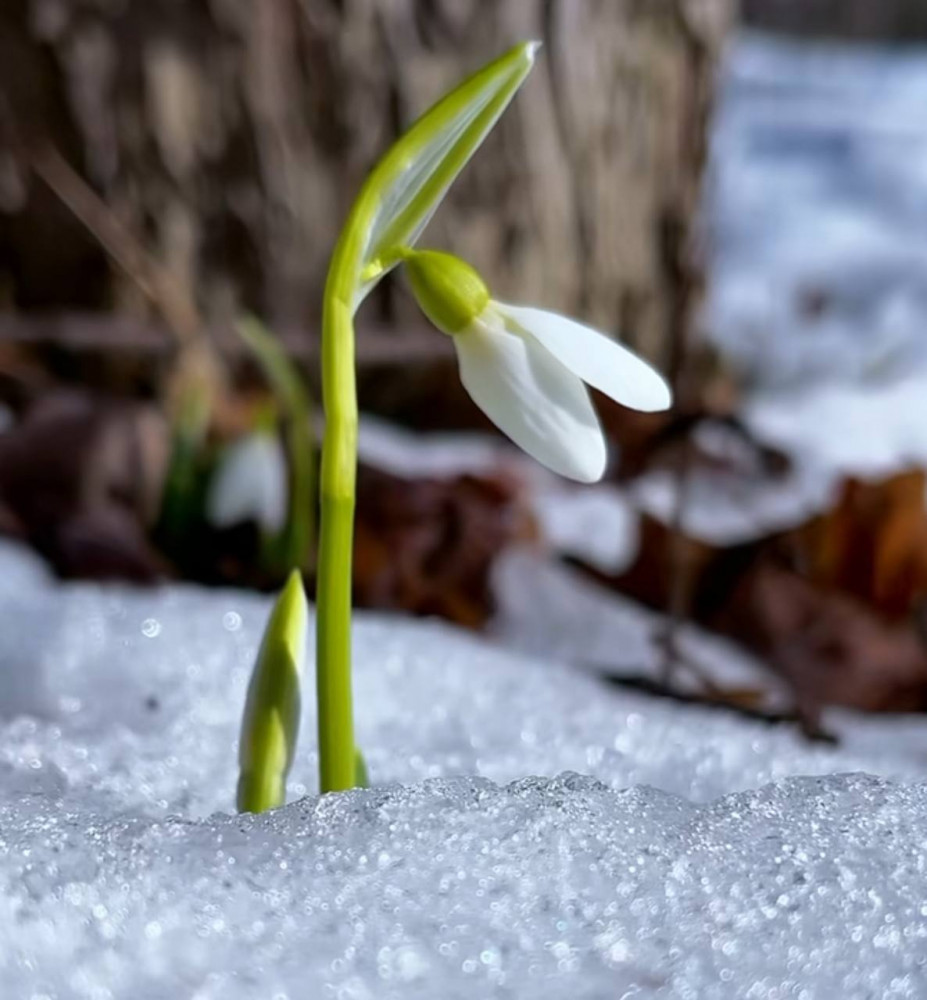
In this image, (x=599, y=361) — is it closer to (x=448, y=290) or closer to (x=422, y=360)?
(x=448, y=290)

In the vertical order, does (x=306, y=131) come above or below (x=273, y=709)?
above

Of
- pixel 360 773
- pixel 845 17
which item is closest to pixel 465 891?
pixel 360 773

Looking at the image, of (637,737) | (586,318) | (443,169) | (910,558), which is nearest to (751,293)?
(586,318)

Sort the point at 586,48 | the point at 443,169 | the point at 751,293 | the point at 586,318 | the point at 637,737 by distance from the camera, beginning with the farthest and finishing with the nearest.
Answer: the point at 751,293 → the point at 586,318 → the point at 586,48 → the point at 637,737 → the point at 443,169

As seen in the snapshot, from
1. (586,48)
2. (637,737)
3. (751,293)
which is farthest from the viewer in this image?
(751,293)

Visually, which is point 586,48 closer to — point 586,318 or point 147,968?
point 586,318

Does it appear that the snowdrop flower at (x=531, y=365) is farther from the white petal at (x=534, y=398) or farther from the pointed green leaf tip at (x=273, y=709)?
the pointed green leaf tip at (x=273, y=709)
